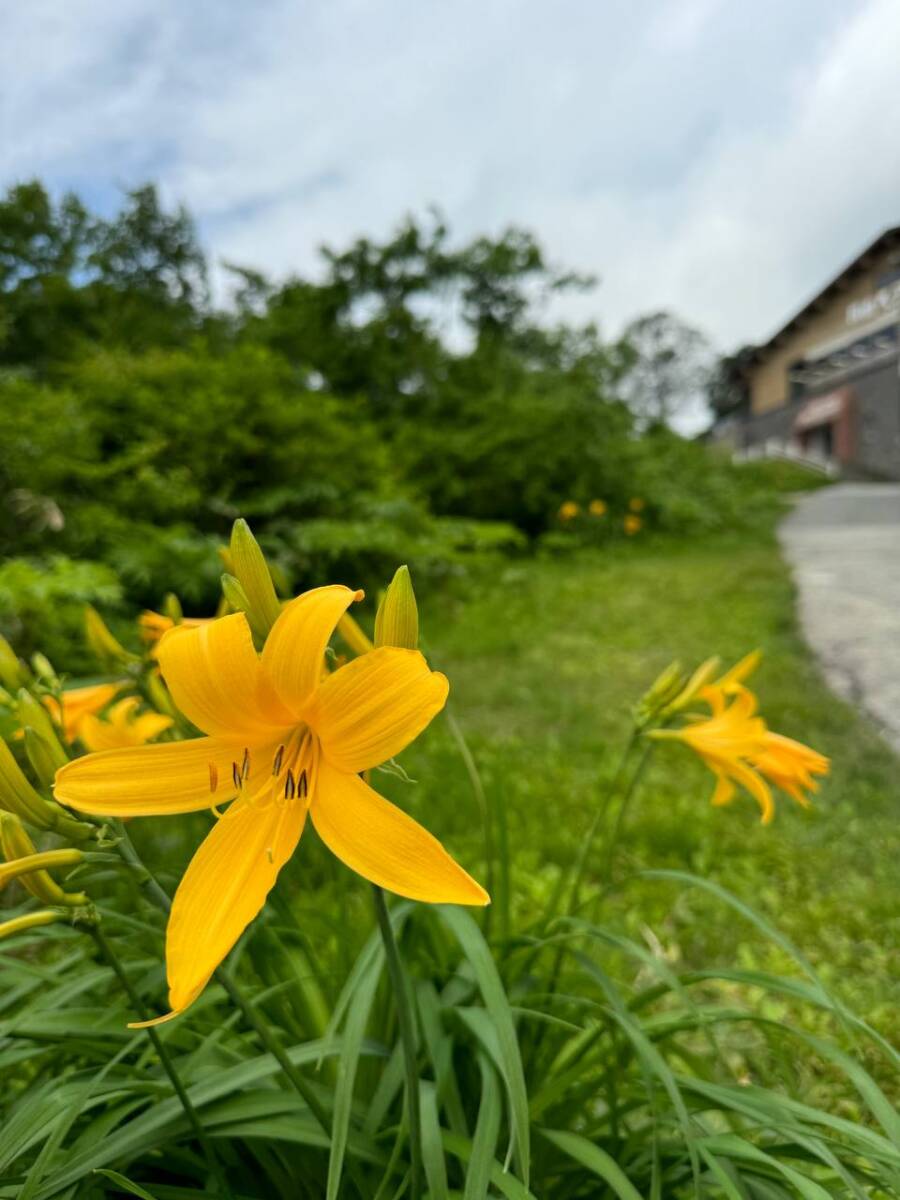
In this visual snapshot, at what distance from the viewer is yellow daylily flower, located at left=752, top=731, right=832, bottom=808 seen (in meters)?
1.07

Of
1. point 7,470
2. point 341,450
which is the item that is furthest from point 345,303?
point 7,470

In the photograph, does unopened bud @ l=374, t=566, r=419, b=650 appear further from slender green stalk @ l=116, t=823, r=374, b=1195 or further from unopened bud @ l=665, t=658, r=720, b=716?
unopened bud @ l=665, t=658, r=720, b=716

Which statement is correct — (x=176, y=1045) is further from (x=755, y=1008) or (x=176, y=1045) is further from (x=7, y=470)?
(x=7, y=470)

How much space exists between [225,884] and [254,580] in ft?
0.82

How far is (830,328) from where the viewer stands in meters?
18.8

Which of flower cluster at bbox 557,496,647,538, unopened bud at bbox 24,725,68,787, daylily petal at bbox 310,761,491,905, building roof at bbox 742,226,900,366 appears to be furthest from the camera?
building roof at bbox 742,226,900,366

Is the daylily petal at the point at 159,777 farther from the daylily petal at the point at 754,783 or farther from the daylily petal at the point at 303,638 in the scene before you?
the daylily petal at the point at 754,783

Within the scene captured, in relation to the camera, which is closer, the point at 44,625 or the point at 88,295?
the point at 44,625

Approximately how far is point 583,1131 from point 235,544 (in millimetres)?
924

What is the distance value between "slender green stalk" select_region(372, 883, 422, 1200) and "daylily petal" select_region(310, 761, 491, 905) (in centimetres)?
12

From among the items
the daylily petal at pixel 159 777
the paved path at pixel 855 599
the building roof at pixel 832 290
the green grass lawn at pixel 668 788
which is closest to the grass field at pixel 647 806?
the green grass lawn at pixel 668 788

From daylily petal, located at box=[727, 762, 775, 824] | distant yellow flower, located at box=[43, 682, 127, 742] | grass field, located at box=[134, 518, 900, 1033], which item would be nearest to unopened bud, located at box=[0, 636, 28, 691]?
distant yellow flower, located at box=[43, 682, 127, 742]

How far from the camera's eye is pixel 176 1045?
105cm

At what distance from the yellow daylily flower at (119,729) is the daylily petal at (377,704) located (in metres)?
0.45
